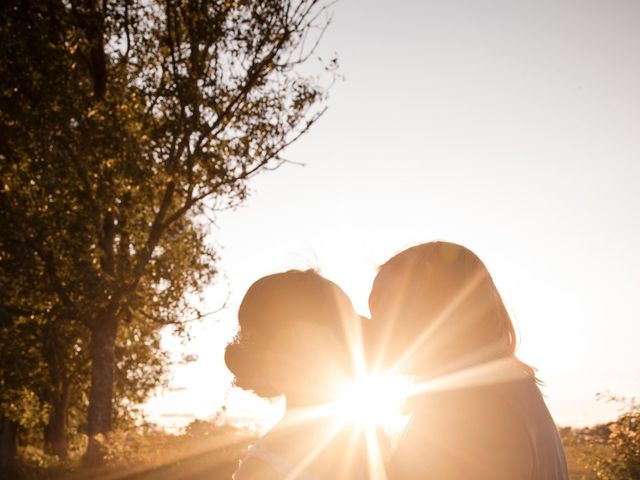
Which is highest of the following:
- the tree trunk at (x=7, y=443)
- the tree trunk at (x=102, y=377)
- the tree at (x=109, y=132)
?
the tree at (x=109, y=132)

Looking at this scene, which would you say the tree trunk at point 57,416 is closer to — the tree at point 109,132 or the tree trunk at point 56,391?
the tree trunk at point 56,391

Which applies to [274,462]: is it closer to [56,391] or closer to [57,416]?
[56,391]

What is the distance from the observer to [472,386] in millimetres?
3473

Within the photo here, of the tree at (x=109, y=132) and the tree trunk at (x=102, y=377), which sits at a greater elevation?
the tree at (x=109, y=132)

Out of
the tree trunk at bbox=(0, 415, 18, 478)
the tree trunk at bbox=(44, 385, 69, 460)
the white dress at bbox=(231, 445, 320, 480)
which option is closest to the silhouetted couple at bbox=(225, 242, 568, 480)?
the white dress at bbox=(231, 445, 320, 480)

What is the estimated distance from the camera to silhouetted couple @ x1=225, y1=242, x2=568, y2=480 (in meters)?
3.31

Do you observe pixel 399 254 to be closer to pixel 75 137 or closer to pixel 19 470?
pixel 75 137

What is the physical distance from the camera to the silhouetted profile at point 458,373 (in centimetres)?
327

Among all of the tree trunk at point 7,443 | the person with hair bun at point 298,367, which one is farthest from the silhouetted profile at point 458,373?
the tree trunk at point 7,443

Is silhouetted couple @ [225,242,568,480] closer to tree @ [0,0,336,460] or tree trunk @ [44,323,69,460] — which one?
tree @ [0,0,336,460]

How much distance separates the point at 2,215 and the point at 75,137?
10.6 ft

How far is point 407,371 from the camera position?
3879 mm

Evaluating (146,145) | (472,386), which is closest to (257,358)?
(472,386)

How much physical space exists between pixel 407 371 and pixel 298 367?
2.46ft
